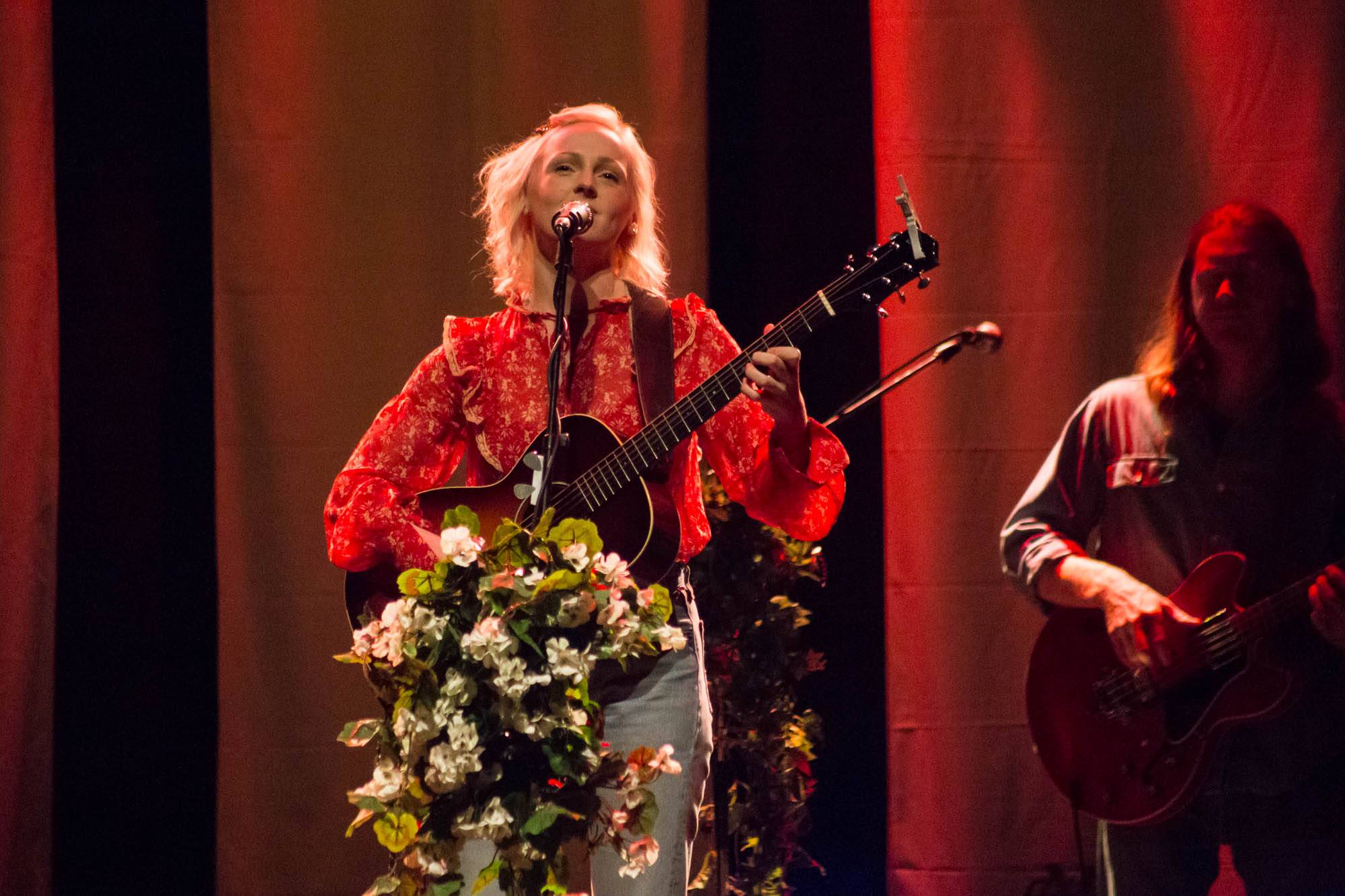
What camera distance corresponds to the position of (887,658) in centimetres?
372

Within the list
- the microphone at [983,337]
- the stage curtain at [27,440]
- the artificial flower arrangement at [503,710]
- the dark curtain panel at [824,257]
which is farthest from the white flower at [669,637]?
the stage curtain at [27,440]

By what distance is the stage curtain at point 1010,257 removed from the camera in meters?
3.68

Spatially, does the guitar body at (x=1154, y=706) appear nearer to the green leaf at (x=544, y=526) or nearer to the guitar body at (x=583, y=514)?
the guitar body at (x=583, y=514)

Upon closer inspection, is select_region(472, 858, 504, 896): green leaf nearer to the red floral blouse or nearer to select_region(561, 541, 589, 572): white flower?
select_region(561, 541, 589, 572): white flower

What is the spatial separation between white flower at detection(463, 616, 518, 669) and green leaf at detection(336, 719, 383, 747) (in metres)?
0.21

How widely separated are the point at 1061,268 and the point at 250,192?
2372 millimetres

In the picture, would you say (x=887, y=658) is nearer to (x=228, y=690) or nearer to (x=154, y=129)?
(x=228, y=690)

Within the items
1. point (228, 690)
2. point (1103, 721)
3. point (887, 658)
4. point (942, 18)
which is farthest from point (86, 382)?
point (1103, 721)

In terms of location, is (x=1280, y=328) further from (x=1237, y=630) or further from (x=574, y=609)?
(x=574, y=609)

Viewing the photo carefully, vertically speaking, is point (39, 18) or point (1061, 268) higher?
point (39, 18)

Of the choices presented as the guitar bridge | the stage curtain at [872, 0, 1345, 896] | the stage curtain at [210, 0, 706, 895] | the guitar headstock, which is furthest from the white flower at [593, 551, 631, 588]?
the stage curtain at [210, 0, 706, 895]

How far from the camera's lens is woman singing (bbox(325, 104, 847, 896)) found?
250cm

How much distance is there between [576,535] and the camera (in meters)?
1.96

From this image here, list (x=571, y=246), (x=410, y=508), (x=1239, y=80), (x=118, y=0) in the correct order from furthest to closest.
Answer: (x=118, y=0)
(x=1239, y=80)
(x=410, y=508)
(x=571, y=246)
